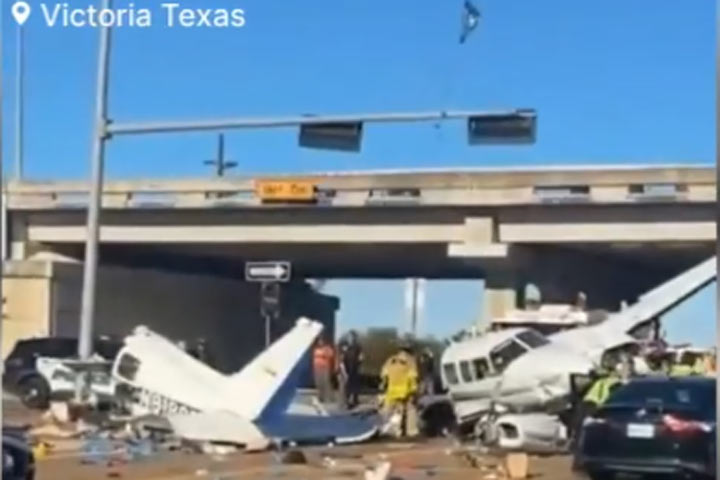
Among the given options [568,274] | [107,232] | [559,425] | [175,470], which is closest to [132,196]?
[107,232]

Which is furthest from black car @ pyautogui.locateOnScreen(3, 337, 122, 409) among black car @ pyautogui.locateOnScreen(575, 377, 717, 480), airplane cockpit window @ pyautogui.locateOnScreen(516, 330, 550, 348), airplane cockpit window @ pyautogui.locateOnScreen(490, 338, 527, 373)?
black car @ pyautogui.locateOnScreen(575, 377, 717, 480)

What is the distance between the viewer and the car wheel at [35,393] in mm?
35344

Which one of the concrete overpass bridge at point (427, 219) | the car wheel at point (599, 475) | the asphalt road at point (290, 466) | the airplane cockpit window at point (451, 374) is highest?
the concrete overpass bridge at point (427, 219)

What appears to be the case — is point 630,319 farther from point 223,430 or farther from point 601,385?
point 223,430

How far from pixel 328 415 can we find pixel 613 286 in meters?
34.5

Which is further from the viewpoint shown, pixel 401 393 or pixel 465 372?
pixel 465 372

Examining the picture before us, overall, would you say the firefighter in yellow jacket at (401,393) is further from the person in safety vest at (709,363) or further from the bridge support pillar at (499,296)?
the bridge support pillar at (499,296)

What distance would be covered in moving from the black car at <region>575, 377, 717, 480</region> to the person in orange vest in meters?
17.9

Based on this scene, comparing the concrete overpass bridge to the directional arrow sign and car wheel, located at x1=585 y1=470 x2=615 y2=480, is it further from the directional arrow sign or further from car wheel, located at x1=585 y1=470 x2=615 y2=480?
car wheel, located at x1=585 y1=470 x2=615 y2=480

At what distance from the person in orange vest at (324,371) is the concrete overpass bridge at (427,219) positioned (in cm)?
1257

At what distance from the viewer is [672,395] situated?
19.3m

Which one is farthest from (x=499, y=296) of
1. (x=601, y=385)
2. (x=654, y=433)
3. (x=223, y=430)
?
(x=654, y=433)

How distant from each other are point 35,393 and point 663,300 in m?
13.3

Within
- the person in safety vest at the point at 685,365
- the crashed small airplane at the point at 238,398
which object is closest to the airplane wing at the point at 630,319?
the person in safety vest at the point at 685,365
